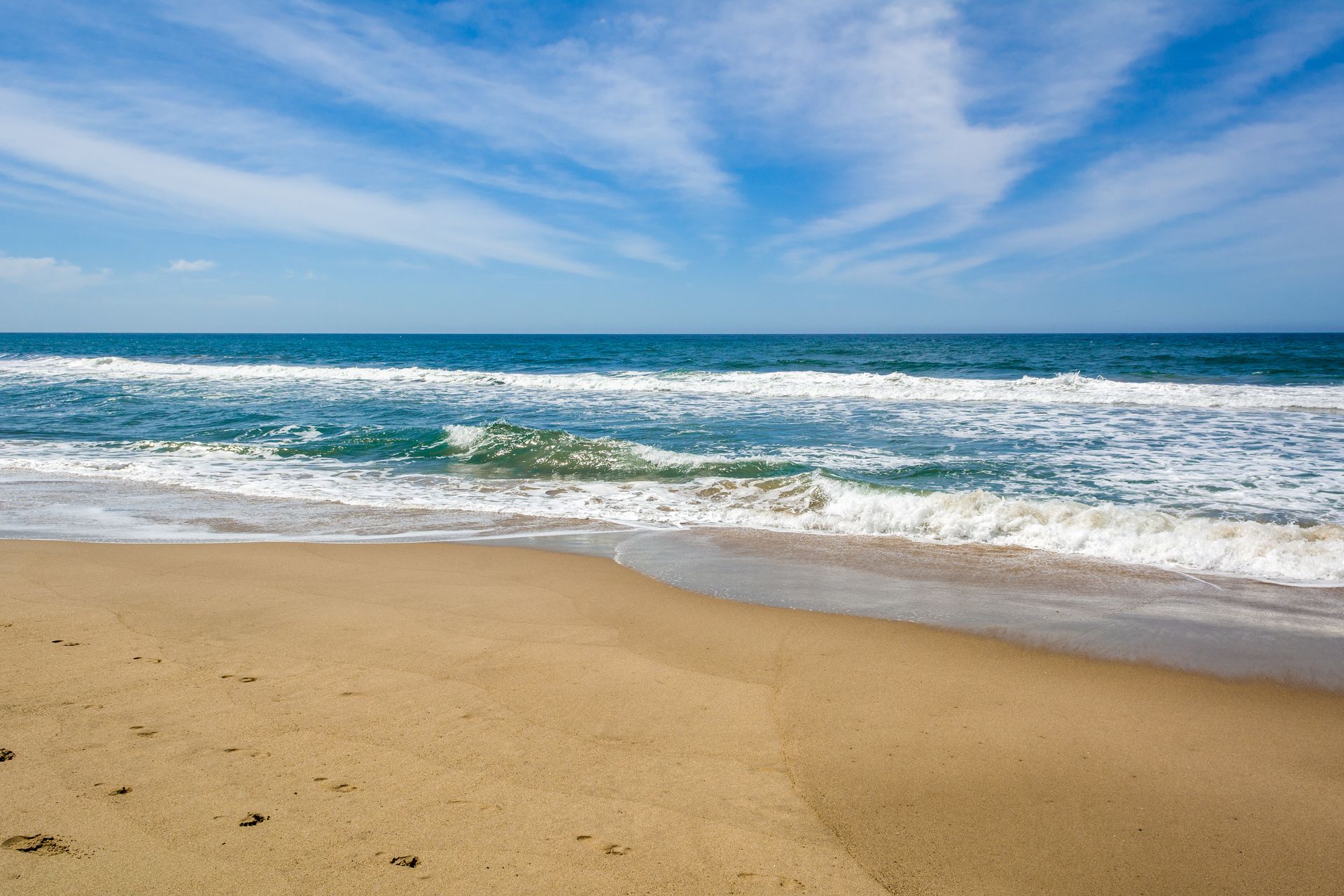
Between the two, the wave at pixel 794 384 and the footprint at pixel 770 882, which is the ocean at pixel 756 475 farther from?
the footprint at pixel 770 882

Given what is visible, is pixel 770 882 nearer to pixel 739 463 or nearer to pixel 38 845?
pixel 38 845

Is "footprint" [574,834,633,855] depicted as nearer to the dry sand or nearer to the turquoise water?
the dry sand

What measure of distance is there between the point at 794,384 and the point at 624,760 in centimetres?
2198

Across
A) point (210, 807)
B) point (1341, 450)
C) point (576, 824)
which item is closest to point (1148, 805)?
point (576, 824)

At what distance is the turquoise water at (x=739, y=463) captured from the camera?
6969 millimetres

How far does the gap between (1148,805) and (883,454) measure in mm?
8446

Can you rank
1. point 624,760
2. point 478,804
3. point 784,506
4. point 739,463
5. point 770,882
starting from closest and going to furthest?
1. point 770,882
2. point 478,804
3. point 624,760
4. point 784,506
5. point 739,463

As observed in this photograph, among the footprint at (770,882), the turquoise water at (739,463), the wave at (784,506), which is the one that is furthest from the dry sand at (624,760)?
the turquoise water at (739,463)

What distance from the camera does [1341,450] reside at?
10617 mm

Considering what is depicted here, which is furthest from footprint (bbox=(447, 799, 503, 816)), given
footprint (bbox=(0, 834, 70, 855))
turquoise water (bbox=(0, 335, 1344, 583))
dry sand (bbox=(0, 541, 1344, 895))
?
turquoise water (bbox=(0, 335, 1344, 583))

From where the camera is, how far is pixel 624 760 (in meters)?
2.78

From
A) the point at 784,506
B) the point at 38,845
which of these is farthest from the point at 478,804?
the point at 784,506

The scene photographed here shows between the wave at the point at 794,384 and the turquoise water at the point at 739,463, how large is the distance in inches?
9.6

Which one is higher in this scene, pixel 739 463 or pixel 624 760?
pixel 739 463
